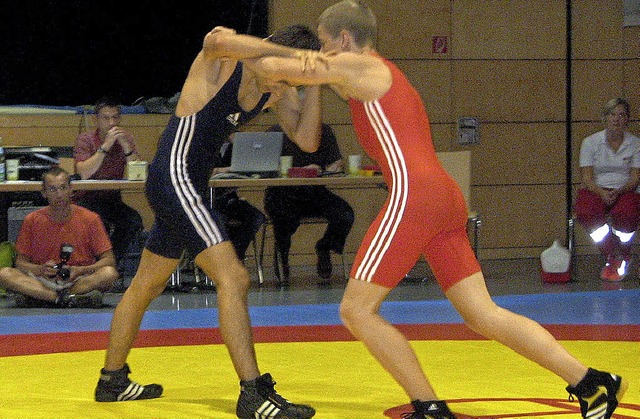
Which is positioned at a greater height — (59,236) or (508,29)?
(508,29)

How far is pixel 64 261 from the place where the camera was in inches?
279

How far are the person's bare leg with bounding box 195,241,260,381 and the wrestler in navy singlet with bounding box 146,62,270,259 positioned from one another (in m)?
0.05

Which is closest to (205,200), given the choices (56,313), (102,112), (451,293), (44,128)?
(451,293)

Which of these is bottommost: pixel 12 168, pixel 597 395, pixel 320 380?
pixel 320 380

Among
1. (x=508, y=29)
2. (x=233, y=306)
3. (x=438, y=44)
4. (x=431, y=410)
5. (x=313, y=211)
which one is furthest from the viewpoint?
(x=508, y=29)

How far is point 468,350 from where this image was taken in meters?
5.13

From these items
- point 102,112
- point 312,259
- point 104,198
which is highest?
point 102,112

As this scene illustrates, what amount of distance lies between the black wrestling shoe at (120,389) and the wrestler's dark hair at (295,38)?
1.27m

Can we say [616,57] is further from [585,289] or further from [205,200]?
[205,200]

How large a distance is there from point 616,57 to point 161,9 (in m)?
3.98

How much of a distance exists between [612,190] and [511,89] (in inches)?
87.7

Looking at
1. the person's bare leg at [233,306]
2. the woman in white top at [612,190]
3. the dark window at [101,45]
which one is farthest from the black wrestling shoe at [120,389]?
the dark window at [101,45]

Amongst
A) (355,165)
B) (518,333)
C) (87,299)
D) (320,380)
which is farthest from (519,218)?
(518,333)

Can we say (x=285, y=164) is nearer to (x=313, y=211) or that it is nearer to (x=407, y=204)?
(x=313, y=211)
